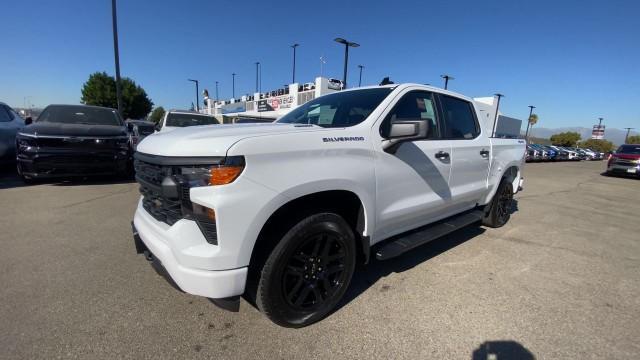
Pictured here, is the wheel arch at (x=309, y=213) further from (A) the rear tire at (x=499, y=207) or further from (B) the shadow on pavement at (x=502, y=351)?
(A) the rear tire at (x=499, y=207)

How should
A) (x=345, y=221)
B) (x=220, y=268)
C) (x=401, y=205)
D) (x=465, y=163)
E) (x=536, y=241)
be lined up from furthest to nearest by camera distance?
(x=536, y=241)
(x=465, y=163)
(x=401, y=205)
(x=345, y=221)
(x=220, y=268)

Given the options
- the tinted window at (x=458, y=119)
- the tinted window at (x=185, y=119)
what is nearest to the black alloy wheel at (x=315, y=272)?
the tinted window at (x=458, y=119)

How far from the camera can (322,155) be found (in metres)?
2.09

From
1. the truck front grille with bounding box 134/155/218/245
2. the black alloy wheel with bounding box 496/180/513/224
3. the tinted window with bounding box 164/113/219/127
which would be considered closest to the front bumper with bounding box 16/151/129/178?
the tinted window with bounding box 164/113/219/127

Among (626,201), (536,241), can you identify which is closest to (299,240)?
(536,241)

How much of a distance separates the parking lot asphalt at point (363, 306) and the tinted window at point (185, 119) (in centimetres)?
537

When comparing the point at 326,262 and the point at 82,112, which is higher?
the point at 82,112

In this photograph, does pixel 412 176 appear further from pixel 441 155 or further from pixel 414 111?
pixel 414 111

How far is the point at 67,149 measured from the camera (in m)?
5.82

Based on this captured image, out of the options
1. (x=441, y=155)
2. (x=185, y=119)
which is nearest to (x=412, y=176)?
(x=441, y=155)

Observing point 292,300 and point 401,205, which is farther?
point 401,205

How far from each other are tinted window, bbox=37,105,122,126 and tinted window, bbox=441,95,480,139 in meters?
7.31

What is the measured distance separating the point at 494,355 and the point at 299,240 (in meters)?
1.48

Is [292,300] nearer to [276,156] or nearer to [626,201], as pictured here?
[276,156]
